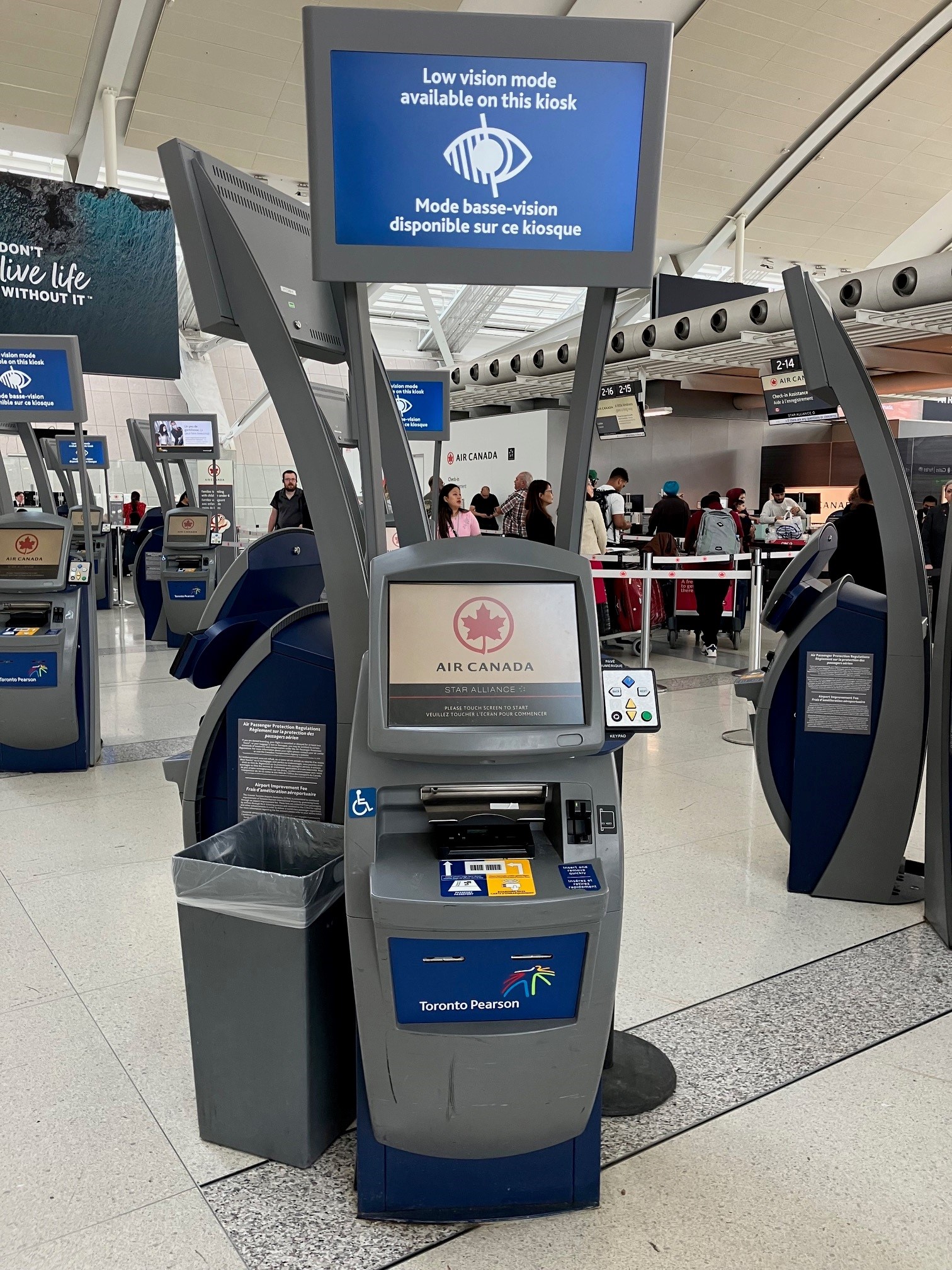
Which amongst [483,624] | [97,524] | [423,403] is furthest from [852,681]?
[97,524]

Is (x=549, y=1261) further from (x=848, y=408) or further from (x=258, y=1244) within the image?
(x=848, y=408)

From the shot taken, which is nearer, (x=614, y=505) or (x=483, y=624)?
(x=483, y=624)

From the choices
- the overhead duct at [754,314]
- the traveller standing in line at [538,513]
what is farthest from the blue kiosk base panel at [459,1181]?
the overhead duct at [754,314]

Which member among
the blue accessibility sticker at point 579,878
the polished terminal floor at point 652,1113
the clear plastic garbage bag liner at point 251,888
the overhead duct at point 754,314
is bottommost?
the polished terminal floor at point 652,1113

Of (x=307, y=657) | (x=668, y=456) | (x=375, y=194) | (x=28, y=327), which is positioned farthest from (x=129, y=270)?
(x=668, y=456)

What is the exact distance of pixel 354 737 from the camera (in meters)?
1.78

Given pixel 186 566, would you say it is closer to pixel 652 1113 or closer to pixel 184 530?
pixel 184 530

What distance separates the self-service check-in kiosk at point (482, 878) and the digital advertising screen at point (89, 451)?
12363 millimetres

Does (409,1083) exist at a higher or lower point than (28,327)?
lower

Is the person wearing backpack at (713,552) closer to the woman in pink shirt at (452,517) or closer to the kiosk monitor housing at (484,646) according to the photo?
the woman in pink shirt at (452,517)

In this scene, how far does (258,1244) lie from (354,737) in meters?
0.92

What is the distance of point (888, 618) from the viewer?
3342 mm

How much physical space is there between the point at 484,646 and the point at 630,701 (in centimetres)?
29

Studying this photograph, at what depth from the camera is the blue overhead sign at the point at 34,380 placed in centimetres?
514
